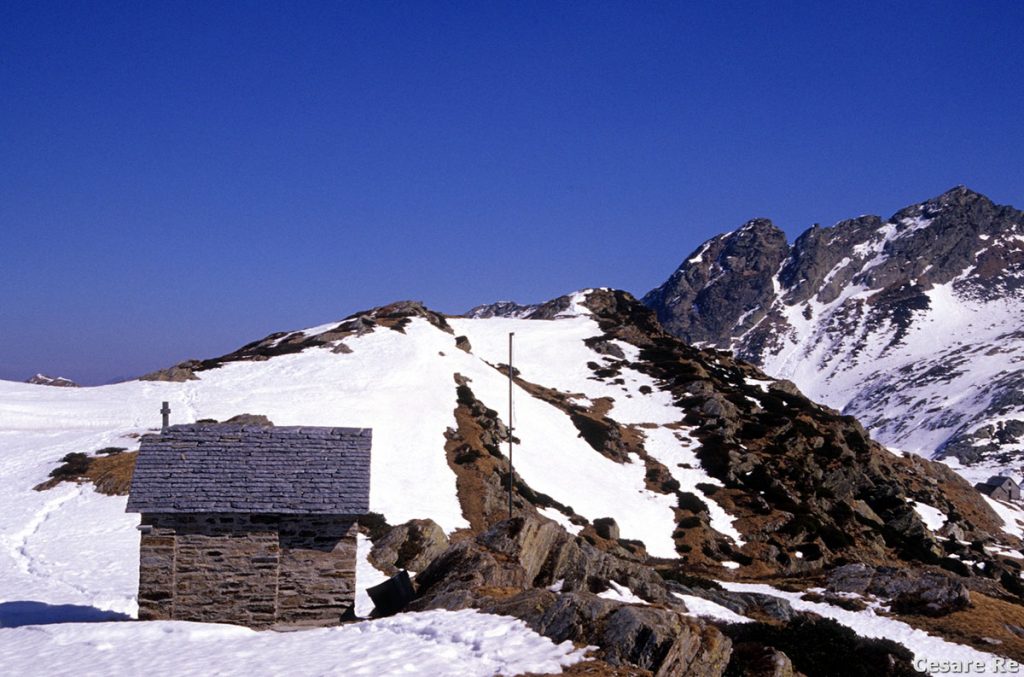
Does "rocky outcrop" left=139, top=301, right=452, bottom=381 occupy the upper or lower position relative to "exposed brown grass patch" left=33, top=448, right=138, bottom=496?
upper

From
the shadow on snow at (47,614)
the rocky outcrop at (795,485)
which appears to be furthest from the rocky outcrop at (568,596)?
the rocky outcrop at (795,485)

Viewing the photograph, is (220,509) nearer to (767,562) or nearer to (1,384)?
(767,562)

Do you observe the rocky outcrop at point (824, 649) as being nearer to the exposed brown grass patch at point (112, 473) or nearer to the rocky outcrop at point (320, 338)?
the exposed brown grass patch at point (112, 473)

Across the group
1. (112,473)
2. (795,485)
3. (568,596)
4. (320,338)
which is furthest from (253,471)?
(320,338)

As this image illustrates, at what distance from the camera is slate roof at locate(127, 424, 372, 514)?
813 inches

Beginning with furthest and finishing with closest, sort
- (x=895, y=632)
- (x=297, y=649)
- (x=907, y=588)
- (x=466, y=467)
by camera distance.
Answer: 1. (x=466, y=467)
2. (x=907, y=588)
3. (x=895, y=632)
4. (x=297, y=649)

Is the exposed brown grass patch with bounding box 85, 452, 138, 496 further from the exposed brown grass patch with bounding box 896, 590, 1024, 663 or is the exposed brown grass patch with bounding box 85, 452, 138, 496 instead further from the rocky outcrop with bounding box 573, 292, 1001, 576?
the exposed brown grass patch with bounding box 896, 590, 1024, 663

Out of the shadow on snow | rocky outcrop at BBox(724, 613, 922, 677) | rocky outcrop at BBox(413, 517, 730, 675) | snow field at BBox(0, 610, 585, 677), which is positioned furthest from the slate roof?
rocky outcrop at BBox(724, 613, 922, 677)

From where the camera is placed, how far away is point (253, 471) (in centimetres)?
2150

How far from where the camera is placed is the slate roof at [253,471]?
67.8 feet

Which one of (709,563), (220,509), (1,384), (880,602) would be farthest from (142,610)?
(1,384)

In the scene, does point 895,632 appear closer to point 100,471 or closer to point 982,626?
point 982,626

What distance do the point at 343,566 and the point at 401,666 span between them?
559cm

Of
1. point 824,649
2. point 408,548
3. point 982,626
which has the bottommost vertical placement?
point 982,626
